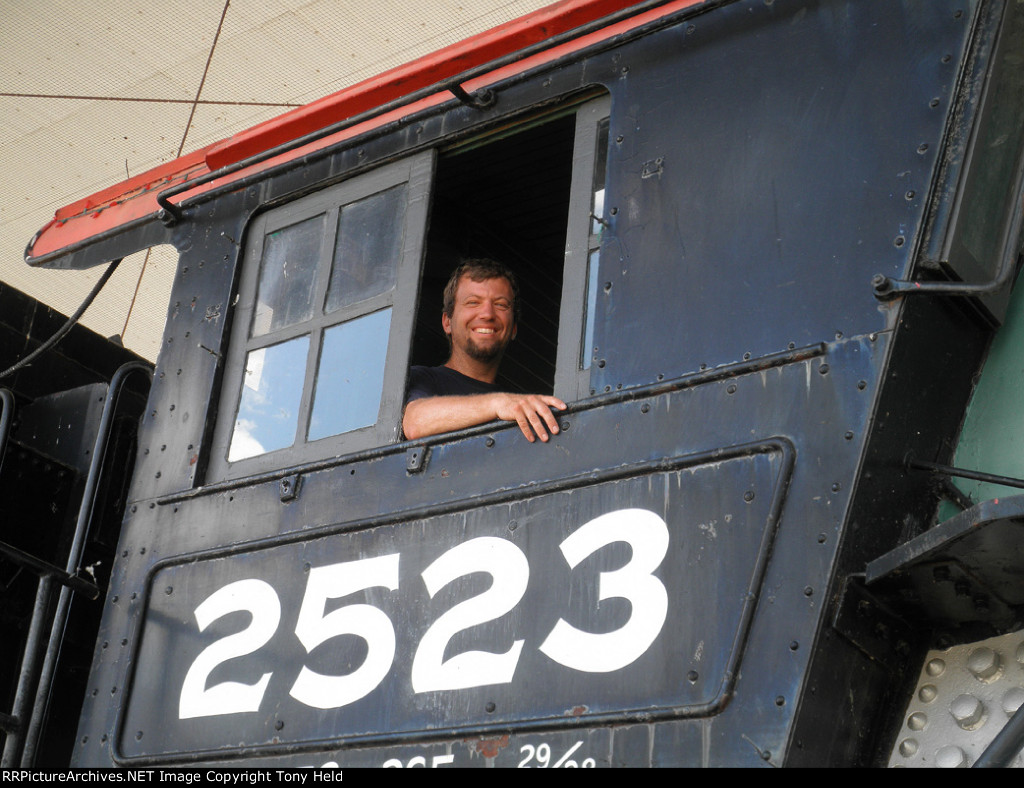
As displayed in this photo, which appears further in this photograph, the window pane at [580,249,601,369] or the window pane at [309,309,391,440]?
the window pane at [309,309,391,440]

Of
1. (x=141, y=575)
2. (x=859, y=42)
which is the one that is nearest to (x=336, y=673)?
(x=141, y=575)

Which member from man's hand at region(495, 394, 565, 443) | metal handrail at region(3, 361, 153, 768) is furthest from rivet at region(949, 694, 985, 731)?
metal handrail at region(3, 361, 153, 768)

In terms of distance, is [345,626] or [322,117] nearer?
[345,626]

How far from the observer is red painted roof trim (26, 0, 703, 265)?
405 cm

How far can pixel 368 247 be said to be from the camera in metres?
4.28

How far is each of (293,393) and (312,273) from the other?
45 centimetres

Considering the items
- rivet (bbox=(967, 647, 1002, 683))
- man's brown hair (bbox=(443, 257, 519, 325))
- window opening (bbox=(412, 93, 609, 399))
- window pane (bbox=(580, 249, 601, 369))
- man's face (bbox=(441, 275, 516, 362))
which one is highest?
window opening (bbox=(412, 93, 609, 399))

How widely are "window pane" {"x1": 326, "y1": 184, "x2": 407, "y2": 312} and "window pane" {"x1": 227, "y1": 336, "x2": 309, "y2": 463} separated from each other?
23cm

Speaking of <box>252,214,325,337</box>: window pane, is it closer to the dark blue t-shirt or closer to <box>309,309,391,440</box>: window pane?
<box>309,309,391,440</box>: window pane

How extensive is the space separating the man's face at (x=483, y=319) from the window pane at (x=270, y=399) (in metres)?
0.80

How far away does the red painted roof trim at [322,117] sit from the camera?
4047 millimetres

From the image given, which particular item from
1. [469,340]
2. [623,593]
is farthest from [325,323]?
[623,593]

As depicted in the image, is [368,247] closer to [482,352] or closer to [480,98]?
[480,98]

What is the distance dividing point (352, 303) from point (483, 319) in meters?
0.81
